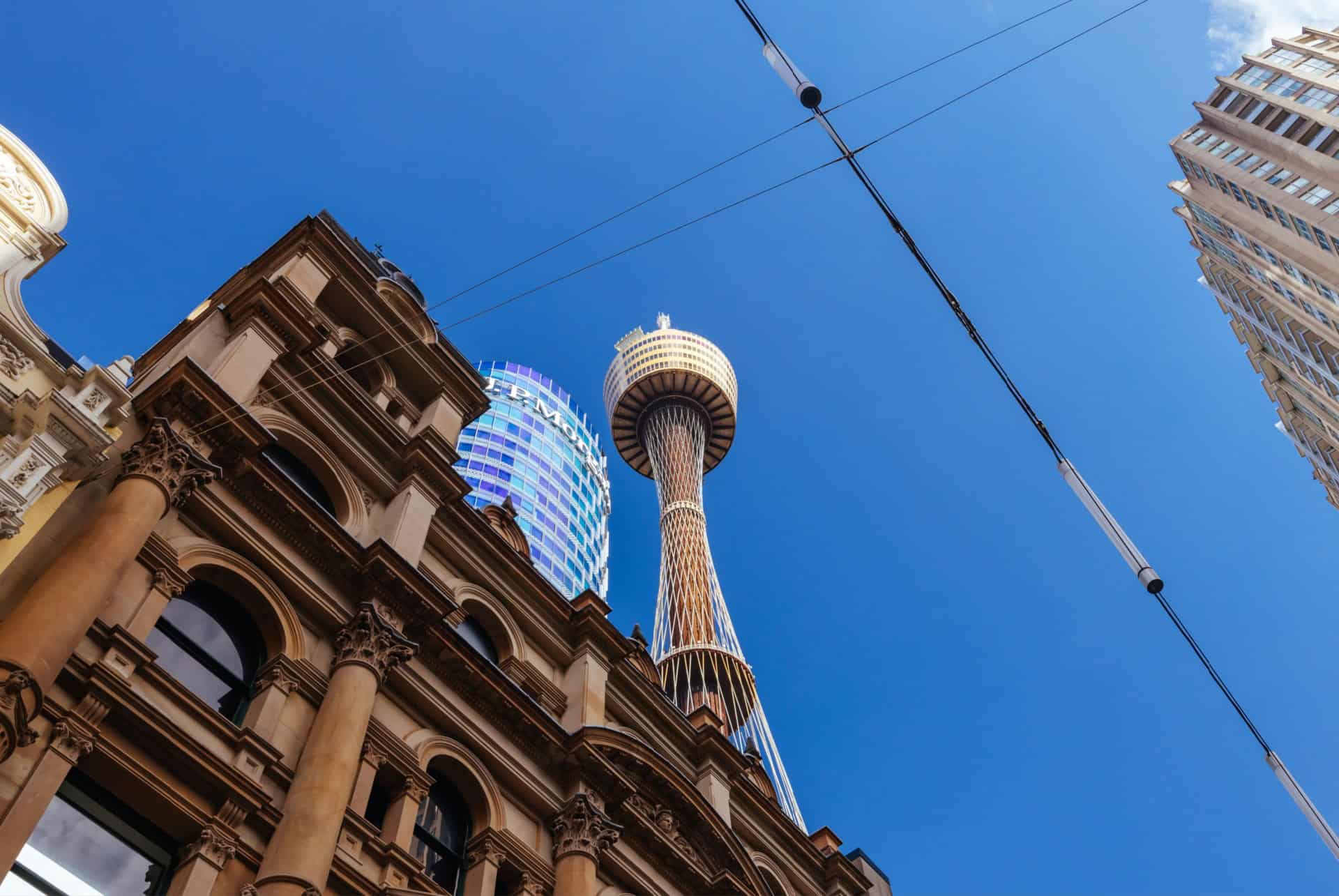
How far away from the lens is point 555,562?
108188 mm

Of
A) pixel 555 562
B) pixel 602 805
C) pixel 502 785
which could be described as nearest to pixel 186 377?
pixel 502 785

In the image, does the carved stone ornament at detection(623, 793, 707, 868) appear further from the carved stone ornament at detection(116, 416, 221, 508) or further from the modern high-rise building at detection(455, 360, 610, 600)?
the modern high-rise building at detection(455, 360, 610, 600)

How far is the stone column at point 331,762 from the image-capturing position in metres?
16.0

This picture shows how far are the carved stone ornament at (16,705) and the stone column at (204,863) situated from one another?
2818 mm

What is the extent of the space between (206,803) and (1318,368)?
76231 mm

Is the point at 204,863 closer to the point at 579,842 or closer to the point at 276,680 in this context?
the point at 276,680

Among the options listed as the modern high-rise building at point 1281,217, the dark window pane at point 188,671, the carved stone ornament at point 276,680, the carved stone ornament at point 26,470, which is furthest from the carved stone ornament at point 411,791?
the modern high-rise building at point 1281,217

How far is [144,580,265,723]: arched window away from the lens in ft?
59.5

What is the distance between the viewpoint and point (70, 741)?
14891mm

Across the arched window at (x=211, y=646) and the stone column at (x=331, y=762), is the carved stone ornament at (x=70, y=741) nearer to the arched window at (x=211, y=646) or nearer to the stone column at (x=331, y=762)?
the arched window at (x=211, y=646)

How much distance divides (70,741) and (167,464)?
510cm

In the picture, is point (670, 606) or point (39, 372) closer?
point (39, 372)

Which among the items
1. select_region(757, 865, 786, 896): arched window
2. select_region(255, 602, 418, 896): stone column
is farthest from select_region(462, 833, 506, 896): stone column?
select_region(757, 865, 786, 896): arched window

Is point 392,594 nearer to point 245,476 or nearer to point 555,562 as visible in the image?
point 245,476
